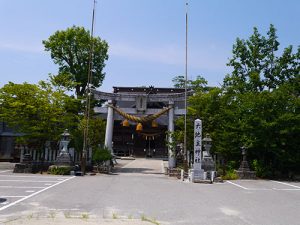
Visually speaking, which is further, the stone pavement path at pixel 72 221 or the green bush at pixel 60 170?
the green bush at pixel 60 170

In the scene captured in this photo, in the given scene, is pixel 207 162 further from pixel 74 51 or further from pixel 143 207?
pixel 74 51

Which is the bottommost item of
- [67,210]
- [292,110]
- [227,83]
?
[67,210]

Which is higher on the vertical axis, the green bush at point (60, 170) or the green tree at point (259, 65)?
the green tree at point (259, 65)

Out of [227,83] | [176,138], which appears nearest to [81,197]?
[176,138]

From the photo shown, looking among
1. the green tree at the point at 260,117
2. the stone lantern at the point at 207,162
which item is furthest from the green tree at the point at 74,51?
the stone lantern at the point at 207,162

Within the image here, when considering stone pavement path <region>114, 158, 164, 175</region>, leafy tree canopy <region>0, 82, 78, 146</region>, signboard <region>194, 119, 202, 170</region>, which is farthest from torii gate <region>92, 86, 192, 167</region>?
signboard <region>194, 119, 202, 170</region>

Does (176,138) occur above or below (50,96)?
below

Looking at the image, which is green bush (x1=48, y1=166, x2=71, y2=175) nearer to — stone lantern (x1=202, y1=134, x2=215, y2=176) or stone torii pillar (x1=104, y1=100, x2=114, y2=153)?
stone torii pillar (x1=104, y1=100, x2=114, y2=153)

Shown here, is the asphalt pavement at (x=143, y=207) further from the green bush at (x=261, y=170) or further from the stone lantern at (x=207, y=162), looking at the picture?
the green bush at (x=261, y=170)

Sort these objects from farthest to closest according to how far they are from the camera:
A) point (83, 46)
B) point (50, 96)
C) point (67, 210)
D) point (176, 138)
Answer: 1. point (83, 46)
2. point (176, 138)
3. point (50, 96)
4. point (67, 210)

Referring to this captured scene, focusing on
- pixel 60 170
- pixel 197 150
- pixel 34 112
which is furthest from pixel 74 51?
pixel 197 150

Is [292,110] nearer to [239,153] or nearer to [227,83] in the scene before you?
[239,153]

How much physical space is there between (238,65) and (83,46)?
1538cm

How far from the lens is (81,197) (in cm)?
1125
